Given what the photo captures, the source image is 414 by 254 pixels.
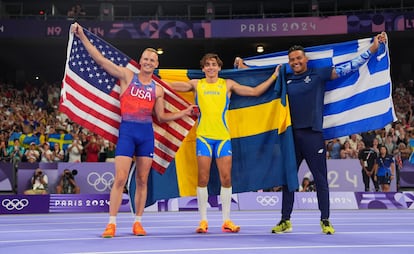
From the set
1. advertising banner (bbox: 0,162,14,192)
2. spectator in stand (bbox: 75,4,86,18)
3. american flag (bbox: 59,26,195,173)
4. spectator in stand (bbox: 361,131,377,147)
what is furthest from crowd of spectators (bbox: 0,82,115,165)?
american flag (bbox: 59,26,195,173)

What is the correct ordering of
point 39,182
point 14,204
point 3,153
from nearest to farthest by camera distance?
point 14,204 < point 39,182 < point 3,153

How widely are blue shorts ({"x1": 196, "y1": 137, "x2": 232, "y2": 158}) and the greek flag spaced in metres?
1.46

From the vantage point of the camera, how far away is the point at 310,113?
6613 millimetres

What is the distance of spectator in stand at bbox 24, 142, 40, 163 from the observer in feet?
46.5

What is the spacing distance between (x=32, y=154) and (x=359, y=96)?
32.3 ft

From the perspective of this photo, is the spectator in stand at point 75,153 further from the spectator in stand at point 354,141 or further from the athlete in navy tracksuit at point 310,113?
the athlete in navy tracksuit at point 310,113

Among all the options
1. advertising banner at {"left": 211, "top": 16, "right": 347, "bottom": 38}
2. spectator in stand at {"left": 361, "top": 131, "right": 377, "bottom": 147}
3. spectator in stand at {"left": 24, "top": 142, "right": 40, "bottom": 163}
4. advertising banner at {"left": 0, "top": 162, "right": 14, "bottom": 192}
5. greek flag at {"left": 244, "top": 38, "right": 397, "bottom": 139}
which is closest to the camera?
greek flag at {"left": 244, "top": 38, "right": 397, "bottom": 139}

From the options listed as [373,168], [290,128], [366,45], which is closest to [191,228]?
[290,128]

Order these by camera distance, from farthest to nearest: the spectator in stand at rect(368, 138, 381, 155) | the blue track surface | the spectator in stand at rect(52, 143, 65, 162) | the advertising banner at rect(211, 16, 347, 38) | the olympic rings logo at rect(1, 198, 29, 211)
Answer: the advertising banner at rect(211, 16, 347, 38), the spectator in stand at rect(52, 143, 65, 162), the spectator in stand at rect(368, 138, 381, 155), the olympic rings logo at rect(1, 198, 29, 211), the blue track surface

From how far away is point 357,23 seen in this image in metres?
24.2

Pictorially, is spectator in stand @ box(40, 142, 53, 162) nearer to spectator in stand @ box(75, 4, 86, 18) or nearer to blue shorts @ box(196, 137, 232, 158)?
blue shorts @ box(196, 137, 232, 158)

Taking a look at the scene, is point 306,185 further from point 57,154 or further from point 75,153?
point 57,154

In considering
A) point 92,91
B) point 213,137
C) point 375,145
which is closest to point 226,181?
point 213,137

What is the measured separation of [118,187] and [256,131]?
2.10m
